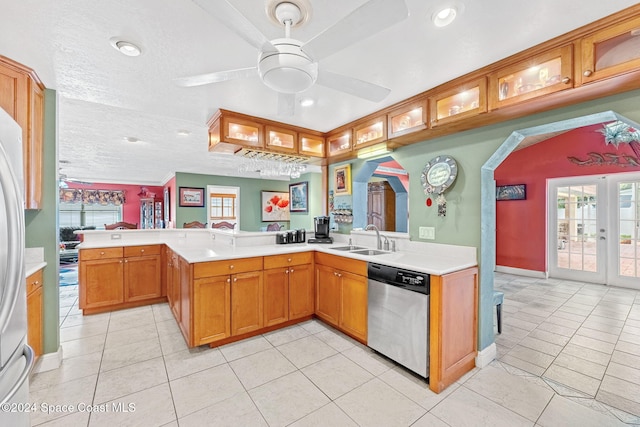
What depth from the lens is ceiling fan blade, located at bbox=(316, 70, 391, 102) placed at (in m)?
1.56

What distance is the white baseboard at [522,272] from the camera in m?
5.16

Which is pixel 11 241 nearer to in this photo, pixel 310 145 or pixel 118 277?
pixel 310 145

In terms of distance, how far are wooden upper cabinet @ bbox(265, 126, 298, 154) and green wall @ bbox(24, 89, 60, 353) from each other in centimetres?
187

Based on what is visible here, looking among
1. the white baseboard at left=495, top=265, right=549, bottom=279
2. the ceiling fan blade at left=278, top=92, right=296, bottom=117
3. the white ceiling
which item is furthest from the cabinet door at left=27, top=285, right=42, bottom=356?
the white baseboard at left=495, top=265, right=549, bottom=279

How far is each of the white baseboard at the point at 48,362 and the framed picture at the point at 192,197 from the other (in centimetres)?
533

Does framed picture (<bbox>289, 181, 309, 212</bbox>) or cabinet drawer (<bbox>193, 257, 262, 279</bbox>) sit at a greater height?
framed picture (<bbox>289, 181, 309, 212</bbox>)

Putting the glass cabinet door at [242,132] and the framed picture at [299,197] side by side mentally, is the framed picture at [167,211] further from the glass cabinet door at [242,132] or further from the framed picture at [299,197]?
the glass cabinet door at [242,132]

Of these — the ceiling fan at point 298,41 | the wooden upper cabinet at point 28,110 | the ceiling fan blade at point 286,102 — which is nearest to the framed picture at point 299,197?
the ceiling fan blade at point 286,102

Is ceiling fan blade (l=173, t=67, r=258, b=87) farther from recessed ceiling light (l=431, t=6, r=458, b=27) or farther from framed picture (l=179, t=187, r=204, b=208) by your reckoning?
framed picture (l=179, t=187, r=204, b=208)

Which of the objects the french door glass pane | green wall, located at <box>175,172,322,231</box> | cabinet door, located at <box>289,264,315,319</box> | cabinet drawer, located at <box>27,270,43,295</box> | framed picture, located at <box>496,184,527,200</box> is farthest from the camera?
green wall, located at <box>175,172,322,231</box>

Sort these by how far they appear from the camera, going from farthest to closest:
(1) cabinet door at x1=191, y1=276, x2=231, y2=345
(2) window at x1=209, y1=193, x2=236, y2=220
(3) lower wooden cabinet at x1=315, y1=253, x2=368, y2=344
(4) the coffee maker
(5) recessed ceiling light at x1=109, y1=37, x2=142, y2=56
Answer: (2) window at x1=209, y1=193, x2=236, y2=220, (4) the coffee maker, (3) lower wooden cabinet at x1=315, y1=253, x2=368, y2=344, (1) cabinet door at x1=191, y1=276, x2=231, y2=345, (5) recessed ceiling light at x1=109, y1=37, x2=142, y2=56

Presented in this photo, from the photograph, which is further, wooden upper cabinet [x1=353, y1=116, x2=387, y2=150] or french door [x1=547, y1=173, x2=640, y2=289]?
french door [x1=547, y1=173, x2=640, y2=289]

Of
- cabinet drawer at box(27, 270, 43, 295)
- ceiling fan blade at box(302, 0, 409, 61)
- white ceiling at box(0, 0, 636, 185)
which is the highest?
white ceiling at box(0, 0, 636, 185)

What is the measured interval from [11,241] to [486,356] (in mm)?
3109
